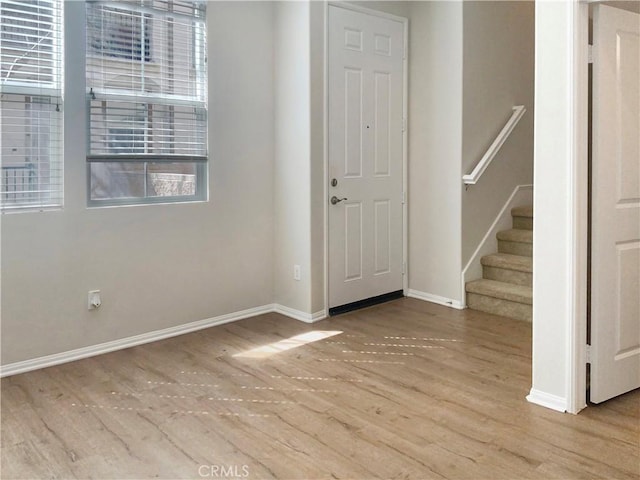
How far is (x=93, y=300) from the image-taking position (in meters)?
3.67

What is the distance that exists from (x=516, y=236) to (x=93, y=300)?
129 inches

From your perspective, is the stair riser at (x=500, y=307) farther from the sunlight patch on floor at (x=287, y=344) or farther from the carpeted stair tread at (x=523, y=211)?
the sunlight patch on floor at (x=287, y=344)

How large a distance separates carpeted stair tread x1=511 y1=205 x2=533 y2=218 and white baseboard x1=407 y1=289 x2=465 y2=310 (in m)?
0.98

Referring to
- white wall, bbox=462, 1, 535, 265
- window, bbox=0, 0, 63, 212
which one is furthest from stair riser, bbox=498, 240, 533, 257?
window, bbox=0, 0, 63, 212

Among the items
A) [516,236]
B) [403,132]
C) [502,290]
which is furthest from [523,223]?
[403,132]

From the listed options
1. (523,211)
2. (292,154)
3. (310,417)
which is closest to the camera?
(310,417)

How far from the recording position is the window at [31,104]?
3.29 meters

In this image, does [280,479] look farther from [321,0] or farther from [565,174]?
[321,0]

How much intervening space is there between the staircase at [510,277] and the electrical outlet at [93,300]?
2743mm

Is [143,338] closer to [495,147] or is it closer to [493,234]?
[493,234]

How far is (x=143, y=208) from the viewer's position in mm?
3857

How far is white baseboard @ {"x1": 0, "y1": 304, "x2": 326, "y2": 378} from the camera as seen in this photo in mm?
3414

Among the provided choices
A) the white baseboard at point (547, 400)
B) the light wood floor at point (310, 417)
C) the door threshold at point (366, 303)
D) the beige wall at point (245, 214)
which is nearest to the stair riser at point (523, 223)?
the beige wall at point (245, 214)

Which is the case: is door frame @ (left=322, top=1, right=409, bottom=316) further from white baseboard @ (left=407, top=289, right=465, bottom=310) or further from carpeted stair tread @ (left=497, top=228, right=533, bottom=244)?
carpeted stair tread @ (left=497, top=228, right=533, bottom=244)
